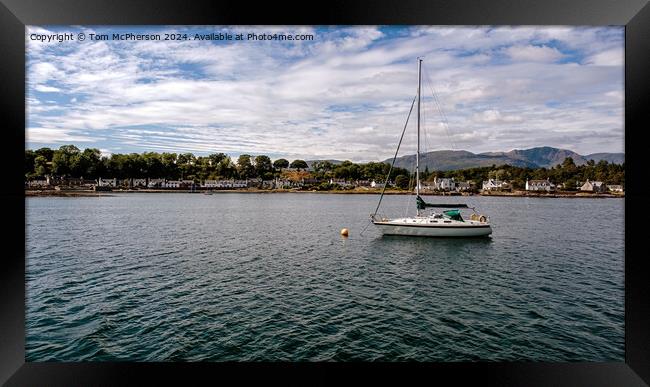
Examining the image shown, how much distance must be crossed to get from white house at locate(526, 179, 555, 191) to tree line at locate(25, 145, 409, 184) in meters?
23.4

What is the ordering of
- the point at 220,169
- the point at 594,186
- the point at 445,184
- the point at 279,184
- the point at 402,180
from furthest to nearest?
the point at 279,184
the point at 445,184
the point at 220,169
the point at 402,180
the point at 594,186

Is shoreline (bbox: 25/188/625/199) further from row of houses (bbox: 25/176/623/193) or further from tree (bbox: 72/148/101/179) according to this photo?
tree (bbox: 72/148/101/179)

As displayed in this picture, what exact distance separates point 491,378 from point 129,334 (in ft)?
19.6

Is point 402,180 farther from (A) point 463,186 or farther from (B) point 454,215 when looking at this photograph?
(B) point 454,215

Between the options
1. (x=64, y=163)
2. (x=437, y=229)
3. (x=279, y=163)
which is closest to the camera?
(x=437, y=229)

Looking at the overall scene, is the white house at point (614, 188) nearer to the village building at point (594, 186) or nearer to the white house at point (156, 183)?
the village building at point (594, 186)

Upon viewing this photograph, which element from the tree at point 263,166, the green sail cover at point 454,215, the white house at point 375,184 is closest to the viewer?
the green sail cover at point 454,215

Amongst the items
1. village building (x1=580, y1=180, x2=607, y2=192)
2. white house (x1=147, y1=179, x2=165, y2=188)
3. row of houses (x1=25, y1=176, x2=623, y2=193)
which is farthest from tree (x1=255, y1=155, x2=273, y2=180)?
village building (x1=580, y1=180, x2=607, y2=192)

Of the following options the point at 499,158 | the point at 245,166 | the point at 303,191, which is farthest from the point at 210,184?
→ the point at 499,158

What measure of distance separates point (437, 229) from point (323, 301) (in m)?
9.98

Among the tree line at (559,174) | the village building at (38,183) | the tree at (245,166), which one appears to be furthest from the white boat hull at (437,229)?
the village building at (38,183)
